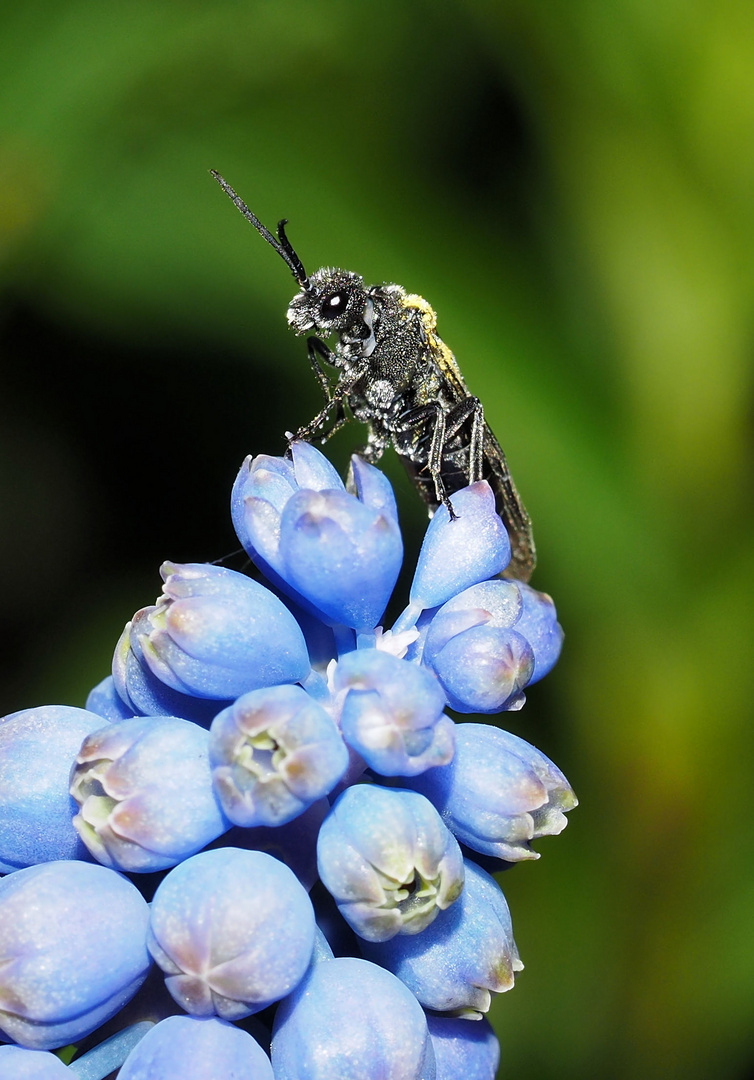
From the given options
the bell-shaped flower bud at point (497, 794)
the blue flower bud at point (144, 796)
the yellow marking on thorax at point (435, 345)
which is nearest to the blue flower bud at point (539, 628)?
the bell-shaped flower bud at point (497, 794)

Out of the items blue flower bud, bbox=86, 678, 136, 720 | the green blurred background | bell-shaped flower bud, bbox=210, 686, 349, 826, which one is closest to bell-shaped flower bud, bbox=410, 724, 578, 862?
bell-shaped flower bud, bbox=210, 686, 349, 826

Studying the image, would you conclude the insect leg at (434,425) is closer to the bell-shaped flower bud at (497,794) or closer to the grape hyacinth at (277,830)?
the grape hyacinth at (277,830)

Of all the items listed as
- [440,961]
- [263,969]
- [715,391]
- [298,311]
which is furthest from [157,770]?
[715,391]

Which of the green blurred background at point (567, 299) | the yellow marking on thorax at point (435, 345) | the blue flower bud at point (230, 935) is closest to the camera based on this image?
the blue flower bud at point (230, 935)

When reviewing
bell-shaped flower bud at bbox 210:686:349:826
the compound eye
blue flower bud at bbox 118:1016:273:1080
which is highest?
the compound eye

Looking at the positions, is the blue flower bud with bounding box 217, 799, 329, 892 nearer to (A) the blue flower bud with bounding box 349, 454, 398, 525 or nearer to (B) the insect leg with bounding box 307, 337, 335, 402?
(A) the blue flower bud with bounding box 349, 454, 398, 525
